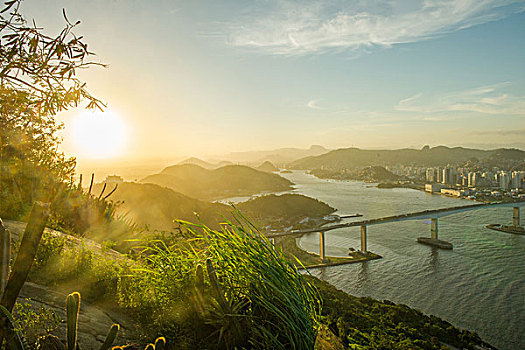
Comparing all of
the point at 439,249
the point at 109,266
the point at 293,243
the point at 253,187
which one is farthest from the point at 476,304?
the point at 253,187

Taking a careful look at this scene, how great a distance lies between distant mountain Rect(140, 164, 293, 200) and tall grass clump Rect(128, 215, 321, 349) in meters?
38.2

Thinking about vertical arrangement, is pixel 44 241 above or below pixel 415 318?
above

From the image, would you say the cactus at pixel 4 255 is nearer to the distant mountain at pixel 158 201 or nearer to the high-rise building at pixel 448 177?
the distant mountain at pixel 158 201

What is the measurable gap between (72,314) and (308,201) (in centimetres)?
3270

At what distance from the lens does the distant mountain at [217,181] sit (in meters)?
41.1

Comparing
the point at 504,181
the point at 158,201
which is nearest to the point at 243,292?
the point at 158,201

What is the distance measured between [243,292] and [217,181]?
45.9m

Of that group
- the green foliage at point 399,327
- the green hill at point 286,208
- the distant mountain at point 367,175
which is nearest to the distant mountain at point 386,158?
the distant mountain at point 367,175

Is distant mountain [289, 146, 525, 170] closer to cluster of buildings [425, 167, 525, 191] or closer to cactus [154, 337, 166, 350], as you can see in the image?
cluster of buildings [425, 167, 525, 191]

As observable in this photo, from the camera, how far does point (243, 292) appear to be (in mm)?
847

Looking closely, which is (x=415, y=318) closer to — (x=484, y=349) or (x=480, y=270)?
(x=484, y=349)

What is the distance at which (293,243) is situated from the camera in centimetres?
2247

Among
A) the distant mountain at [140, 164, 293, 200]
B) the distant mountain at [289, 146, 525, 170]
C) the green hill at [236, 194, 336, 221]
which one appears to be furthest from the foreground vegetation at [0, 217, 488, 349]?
the distant mountain at [289, 146, 525, 170]

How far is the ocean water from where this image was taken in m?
11.7
